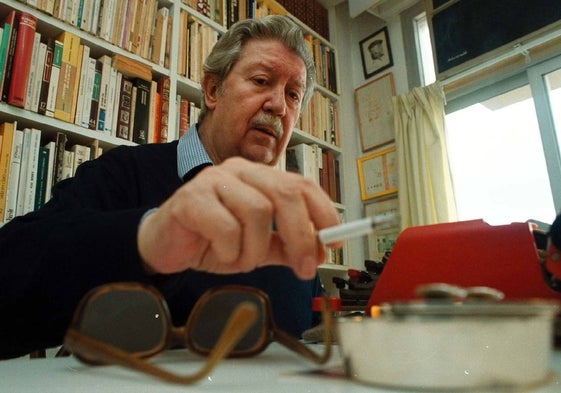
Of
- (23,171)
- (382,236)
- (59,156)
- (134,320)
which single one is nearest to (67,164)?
(59,156)

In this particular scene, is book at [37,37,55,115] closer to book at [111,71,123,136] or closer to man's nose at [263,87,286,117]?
book at [111,71,123,136]

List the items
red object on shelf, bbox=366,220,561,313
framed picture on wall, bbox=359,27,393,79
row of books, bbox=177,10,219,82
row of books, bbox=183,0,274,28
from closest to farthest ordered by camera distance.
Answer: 1. red object on shelf, bbox=366,220,561,313
2. row of books, bbox=177,10,219,82
3. row of books, bbox=183,0,274,28
4. framed picture on wall, bbox=359,27,393,79

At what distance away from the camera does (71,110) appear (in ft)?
4.37

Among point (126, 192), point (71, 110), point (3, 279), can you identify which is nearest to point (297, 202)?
point (3, 279)

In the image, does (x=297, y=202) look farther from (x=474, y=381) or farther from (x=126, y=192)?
(x=126, y=192)

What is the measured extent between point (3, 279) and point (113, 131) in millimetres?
991

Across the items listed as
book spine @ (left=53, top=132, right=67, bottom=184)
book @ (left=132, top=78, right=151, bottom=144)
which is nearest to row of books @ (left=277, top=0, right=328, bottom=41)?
book @ (left=132, top=78, right=151, bottom=144)

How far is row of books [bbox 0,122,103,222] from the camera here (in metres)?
1.16

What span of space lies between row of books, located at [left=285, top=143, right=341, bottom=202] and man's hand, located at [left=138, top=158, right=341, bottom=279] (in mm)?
1674

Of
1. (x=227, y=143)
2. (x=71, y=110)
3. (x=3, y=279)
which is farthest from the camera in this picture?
(x=71, y=110)

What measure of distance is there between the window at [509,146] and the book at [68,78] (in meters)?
1.73

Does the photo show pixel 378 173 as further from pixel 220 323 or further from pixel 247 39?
pixel 220 323

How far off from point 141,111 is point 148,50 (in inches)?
10.2

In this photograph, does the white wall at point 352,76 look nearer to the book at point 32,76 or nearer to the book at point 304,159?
the book at point 304,159
